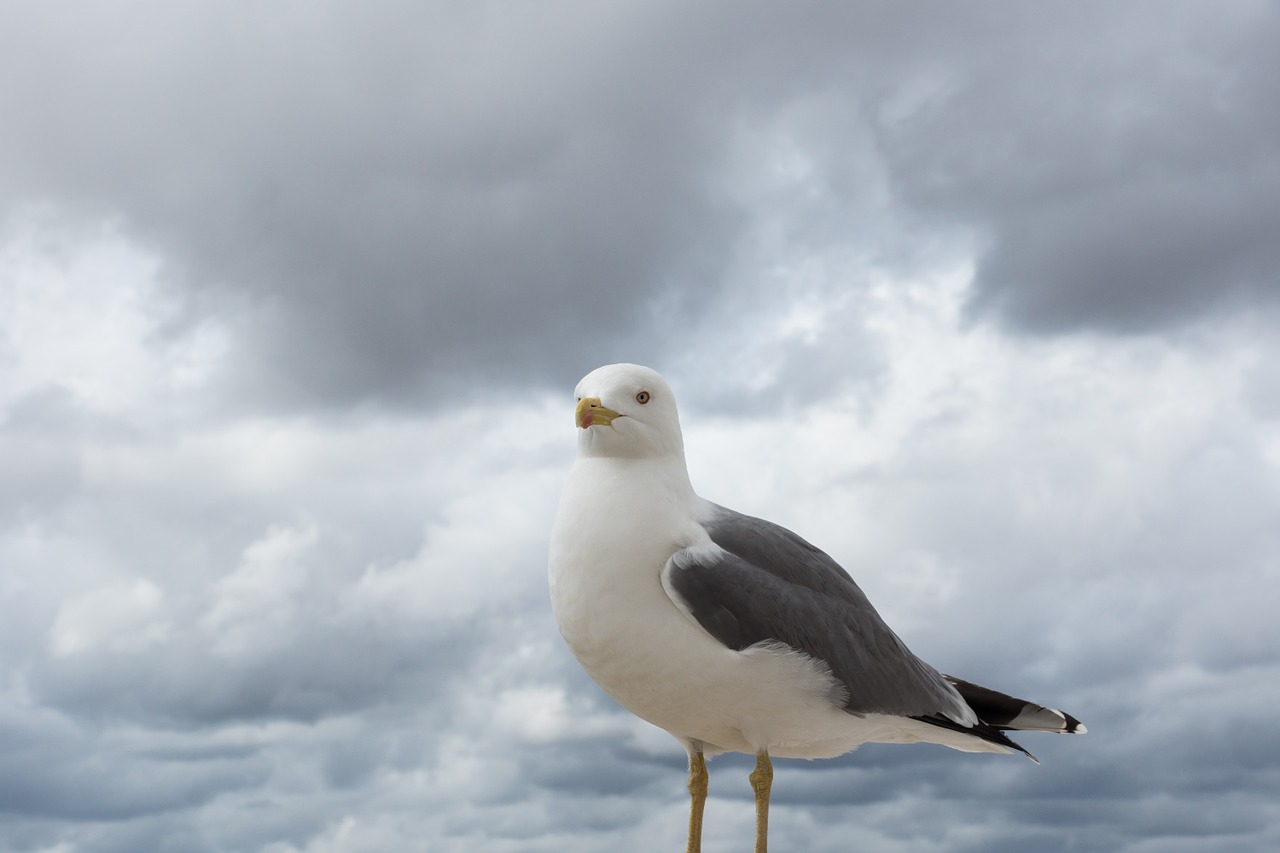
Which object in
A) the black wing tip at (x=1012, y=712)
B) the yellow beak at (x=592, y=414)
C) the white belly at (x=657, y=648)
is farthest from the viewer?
the black wing tip at (x=1012, y=712)

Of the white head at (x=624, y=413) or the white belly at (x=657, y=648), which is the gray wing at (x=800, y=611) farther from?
the white head at (x=624, y=413)

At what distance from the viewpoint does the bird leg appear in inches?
431

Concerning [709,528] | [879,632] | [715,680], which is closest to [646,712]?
[715,680]

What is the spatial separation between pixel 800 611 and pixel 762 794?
1.72 metres

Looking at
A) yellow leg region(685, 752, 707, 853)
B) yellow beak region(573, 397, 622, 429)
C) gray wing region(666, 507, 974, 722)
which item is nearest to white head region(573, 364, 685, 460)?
yellow beak region(573, 397, 622, 429)

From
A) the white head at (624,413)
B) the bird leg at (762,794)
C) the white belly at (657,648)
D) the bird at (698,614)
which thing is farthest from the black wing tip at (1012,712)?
the white head at (624,413)

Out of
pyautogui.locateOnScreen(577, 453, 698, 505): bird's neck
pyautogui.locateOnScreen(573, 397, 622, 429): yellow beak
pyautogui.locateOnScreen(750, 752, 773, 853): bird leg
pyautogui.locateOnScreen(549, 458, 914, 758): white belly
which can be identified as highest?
pyautogui.locateOnScreen(573, 397, 622, 429): yellow beak

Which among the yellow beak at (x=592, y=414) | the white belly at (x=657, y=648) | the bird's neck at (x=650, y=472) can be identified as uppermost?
the yellow beak at (x=592, y=414)

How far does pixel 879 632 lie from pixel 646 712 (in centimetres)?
253

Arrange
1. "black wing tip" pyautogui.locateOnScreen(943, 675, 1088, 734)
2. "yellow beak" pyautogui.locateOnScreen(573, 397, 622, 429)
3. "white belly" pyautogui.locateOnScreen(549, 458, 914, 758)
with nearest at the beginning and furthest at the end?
"white belly" pyautogui.locateOnScreen(549, 458, 914, 758) → "yellow beak" pyautogui.locateOnScreen(573, 397, 622, 429) → "black wing tip" pyautogui.locateOnScreen(943, 675, 1088, 734)

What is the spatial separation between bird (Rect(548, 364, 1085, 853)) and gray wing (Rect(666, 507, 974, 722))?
0.01 meters

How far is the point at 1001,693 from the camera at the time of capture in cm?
1322

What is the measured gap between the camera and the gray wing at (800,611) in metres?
10.4

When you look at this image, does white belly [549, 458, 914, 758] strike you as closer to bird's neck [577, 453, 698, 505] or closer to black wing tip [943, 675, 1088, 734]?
bird's neck [577, 453, 698, 505]
